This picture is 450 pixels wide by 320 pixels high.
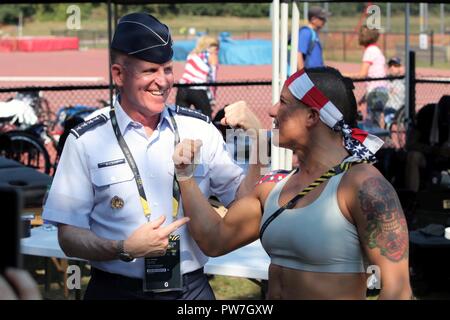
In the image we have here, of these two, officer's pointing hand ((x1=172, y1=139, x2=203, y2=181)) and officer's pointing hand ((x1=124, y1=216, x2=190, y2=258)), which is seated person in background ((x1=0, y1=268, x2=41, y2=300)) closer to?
officer's pointing hand ((x1=124, y1=216, x2=190, y2=258))

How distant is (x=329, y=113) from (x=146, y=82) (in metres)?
0.73

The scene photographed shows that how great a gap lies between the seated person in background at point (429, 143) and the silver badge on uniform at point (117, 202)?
5963 mm

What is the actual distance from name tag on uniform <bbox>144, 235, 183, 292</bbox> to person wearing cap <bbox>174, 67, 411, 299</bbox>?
0.32 m

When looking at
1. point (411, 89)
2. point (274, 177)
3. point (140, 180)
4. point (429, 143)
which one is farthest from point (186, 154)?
point (411, 89)

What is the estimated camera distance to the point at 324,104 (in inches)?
112

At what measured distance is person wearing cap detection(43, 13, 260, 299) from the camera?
10.4 feet

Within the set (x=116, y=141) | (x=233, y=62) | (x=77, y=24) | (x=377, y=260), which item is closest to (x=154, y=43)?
(x=116, y=141)

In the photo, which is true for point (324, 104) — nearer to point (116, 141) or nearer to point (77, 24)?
point (116, 141)

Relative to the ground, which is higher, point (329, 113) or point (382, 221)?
point (329, 113)

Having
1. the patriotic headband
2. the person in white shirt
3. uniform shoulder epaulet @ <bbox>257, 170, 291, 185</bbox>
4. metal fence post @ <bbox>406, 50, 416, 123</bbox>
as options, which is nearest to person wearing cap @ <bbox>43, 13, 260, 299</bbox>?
uniform shoulder epaulet @ <bbox>257, 170, 291, 185</bbox>

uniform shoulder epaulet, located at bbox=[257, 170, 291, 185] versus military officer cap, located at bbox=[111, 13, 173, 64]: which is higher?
military officer cap, located at bbox=[111, 13, 173, 64]

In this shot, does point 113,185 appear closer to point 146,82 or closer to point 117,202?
point 117,202

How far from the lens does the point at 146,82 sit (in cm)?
318

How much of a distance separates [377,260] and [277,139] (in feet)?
1.83
